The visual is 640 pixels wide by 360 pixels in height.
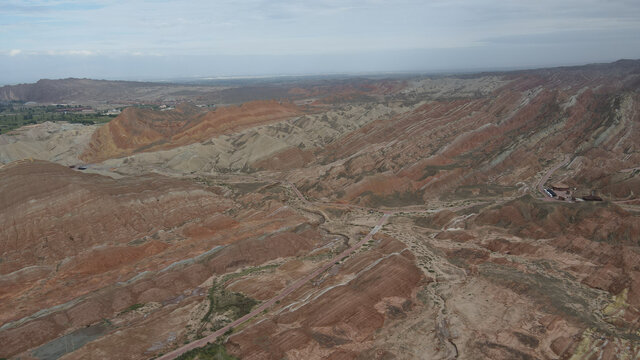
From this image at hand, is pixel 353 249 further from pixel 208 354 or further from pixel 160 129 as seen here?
pixel 160 129

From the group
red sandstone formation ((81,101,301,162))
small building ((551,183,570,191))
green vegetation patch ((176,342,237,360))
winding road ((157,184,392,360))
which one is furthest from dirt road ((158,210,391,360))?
red sandstone formation ((81,101,301,162))

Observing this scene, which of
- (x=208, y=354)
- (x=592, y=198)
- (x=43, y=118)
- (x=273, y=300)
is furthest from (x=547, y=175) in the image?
(x=43, y=118)

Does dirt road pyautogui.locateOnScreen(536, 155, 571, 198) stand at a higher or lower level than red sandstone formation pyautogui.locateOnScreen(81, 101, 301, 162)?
lower

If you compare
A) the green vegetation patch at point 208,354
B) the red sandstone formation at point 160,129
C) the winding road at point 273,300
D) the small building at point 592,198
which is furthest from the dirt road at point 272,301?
the red sandstone formation at point 160,129

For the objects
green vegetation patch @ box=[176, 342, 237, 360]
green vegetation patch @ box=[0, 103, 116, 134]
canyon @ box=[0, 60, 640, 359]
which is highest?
green vegetation patch @ box=[0, 103, 116, 134]

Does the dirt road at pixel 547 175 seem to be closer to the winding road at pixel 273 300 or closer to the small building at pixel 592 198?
the small building at pixel 592 198

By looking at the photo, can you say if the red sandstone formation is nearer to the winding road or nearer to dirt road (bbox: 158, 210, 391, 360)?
the winding road

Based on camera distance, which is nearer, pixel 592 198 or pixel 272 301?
pixel 272 301

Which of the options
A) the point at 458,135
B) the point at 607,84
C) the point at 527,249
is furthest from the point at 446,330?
the point at 607,84
